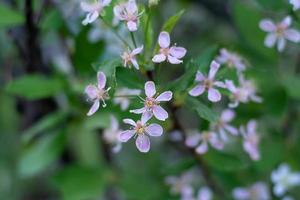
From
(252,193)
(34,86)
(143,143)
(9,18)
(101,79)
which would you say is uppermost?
(9,18)

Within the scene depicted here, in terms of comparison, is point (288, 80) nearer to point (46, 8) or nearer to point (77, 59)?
point (77, 59)

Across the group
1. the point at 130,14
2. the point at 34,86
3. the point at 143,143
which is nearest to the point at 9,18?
the point at 34,86

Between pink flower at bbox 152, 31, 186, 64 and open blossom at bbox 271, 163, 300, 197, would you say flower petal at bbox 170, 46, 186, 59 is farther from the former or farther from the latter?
open blossom at bbox 271, 163, 300, 197

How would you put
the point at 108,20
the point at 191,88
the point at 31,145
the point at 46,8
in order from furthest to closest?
1. the point at 31,145
2. the point at 46,8
3. the point at 108,20
4. the point at 191,88

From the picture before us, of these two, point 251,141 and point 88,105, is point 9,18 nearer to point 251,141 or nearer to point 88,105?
point 88,105

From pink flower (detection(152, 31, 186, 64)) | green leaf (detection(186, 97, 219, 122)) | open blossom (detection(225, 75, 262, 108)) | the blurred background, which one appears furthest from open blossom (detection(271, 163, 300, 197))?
pink flower (detection(152, 31, 186, 64))

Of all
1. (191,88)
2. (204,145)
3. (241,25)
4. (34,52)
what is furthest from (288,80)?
(34,52)

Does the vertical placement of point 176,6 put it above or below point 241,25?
above
